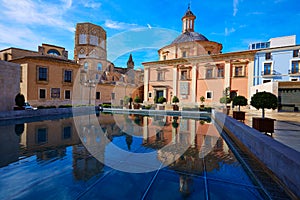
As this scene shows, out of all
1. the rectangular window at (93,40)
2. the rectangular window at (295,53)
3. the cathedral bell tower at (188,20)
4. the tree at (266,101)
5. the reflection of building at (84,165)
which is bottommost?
the reflection of building at (84,165)

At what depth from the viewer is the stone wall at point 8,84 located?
9.34m

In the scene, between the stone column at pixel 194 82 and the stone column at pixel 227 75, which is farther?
the stone column at pixel 194 82

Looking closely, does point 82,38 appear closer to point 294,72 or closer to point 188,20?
point 188,20

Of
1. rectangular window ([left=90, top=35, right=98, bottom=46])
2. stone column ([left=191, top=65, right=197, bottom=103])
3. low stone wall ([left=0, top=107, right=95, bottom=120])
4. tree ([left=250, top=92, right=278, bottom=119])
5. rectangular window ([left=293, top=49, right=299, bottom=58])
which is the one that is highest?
rectangular window ([left=90, top=35, right=98, bottom=46])

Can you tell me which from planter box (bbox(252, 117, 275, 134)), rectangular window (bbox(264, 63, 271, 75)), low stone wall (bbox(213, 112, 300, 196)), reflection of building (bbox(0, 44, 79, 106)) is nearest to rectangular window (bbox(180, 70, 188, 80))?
rectangular window (bbox(264, 63, 271, 75))

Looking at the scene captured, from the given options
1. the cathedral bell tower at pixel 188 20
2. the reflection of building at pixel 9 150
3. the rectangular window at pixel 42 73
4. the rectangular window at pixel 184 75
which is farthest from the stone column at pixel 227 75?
the rectangular window at pixel 42 73

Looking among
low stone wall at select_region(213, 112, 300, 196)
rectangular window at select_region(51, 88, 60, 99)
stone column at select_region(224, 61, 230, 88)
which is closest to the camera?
low stone wall at select_region(213, 112, 300, 196)

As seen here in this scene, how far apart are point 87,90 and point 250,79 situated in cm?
2113

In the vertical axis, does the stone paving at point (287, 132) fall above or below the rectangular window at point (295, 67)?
below

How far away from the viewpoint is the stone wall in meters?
9.34

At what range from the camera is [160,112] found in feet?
45.1

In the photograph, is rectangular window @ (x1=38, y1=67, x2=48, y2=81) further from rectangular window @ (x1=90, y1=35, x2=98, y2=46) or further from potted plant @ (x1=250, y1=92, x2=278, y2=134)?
potted plant @ (x1=250, y1=92, x2=278, y2=134)

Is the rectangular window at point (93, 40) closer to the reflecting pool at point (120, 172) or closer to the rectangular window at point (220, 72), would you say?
the rectangular window at point (220, 72)

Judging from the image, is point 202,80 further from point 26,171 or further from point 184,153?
point 26,171
